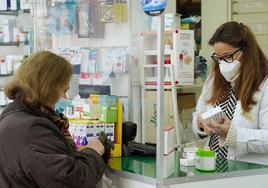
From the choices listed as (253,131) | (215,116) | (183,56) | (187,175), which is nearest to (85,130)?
(187,175)

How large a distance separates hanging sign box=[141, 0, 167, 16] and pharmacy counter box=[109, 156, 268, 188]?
0.64m

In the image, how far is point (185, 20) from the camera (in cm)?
447

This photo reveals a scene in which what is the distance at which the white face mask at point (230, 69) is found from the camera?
224 centimetres

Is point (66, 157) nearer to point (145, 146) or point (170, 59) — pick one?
point (145, 146)

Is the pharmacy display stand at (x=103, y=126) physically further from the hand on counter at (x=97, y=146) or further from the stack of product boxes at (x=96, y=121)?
the hand on counter at (x=97, y=146)

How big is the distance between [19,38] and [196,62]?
1708 millimetres

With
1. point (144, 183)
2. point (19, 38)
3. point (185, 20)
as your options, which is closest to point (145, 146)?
point (144, 183)

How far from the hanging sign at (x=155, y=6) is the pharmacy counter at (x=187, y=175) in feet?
2.09

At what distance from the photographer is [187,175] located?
1745mm

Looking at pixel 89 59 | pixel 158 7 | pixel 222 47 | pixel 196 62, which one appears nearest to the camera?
pixel 158 7

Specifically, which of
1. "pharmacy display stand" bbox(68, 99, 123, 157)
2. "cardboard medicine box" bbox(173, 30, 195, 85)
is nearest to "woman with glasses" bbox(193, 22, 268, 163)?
"pharmacy display stand" bbox(68, 99, 123, 157)

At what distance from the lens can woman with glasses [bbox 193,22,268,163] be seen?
2.08m

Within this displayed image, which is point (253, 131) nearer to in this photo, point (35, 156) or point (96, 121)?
point (96, 121)

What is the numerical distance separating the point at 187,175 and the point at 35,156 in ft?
2.05
